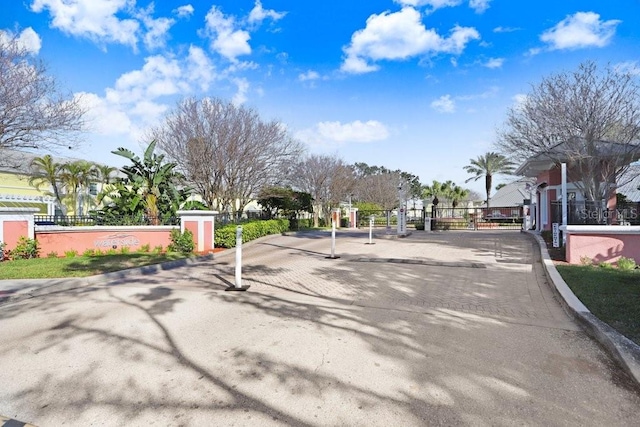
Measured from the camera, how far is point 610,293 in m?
6.55

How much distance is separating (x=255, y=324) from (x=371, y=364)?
6.51ft

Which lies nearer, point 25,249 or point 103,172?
point 25,249

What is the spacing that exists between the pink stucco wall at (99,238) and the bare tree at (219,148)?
4477 mm

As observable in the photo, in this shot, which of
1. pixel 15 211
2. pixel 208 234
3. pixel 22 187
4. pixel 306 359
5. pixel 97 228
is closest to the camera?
pixel 306 359

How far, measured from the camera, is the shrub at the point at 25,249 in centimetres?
1177

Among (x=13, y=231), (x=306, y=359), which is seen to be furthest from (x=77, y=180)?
(x=306, y=359)

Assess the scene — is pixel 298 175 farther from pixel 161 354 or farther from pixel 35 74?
pixel 161 354

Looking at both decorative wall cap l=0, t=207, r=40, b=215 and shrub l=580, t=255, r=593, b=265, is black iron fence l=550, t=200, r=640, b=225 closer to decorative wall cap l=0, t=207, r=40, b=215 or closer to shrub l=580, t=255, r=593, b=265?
shrub l=580, t=255, r=593, b=265

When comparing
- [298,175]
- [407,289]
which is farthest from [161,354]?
[298,175]

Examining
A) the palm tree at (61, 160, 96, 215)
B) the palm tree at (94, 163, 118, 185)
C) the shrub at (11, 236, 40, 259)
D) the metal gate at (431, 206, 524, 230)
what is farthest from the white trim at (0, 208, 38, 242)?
the metal gate at (431, 206, 524, 230)

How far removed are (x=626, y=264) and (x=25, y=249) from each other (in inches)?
692

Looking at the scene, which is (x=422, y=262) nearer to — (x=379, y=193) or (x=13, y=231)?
(x=13, y=231)

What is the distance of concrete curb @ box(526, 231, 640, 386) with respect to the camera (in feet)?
12.0

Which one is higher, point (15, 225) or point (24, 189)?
point (24, 189)
